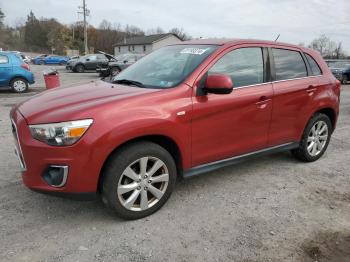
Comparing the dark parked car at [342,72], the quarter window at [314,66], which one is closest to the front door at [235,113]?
the quarter window at [314,66]

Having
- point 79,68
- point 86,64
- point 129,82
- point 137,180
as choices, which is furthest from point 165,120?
point 79,68

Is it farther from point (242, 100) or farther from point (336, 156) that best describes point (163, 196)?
point (336, 156)

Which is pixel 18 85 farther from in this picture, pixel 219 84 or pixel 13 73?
pixel 219 84

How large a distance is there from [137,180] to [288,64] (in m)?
2.68

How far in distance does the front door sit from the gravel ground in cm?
53

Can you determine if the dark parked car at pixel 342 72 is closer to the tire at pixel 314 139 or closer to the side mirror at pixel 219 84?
the tire at pixel 314 139

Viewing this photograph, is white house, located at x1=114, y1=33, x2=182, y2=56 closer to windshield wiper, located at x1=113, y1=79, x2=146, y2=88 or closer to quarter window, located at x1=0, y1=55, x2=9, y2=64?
quarter window, located at x1=0, y1=55, x2=9, y2=64

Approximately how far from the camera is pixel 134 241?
3215 mm

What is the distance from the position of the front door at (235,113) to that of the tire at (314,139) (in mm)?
927

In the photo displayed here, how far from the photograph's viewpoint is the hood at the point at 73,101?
3.15 m

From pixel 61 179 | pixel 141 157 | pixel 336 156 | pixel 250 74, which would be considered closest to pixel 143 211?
pixel 141 157

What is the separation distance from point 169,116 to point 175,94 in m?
0.24

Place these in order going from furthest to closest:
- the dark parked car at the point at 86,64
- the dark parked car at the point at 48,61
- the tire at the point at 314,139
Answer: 1. the dark parked car at the point at 48,61
2. the dark parked car at the point at 86,64
3. the tire at the point at 314,139

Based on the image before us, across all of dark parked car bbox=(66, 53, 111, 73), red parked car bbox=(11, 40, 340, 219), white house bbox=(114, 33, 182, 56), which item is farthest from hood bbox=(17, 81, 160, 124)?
white house bbox=(114, 33, 182, 56)
